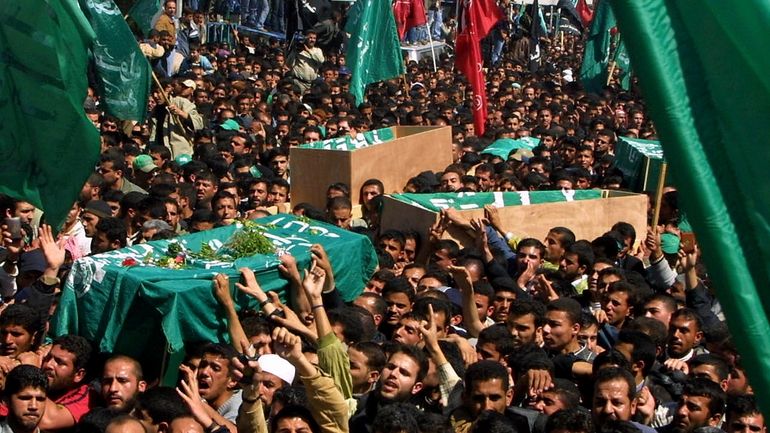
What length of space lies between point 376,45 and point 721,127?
42.8 feet

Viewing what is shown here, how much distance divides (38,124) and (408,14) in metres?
13.2

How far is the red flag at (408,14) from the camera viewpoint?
1912 centimetres

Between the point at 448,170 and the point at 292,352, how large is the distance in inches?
239

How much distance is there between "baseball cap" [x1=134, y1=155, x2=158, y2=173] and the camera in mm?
11992

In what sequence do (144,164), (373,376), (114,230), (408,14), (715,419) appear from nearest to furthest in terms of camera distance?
(715,419) < (373,376) < (114,230) < (144,164) < (408,14)

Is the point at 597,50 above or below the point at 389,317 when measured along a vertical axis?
above

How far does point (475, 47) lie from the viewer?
51.0 feet

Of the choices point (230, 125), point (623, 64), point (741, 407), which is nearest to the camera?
point (741, 407)

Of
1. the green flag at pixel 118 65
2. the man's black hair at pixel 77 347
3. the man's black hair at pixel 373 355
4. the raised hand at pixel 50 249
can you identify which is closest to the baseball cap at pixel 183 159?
the green flag at pixel 118 65

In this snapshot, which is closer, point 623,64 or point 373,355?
point 373,355

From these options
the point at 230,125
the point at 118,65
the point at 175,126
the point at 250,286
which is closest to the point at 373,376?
the point at 250,286

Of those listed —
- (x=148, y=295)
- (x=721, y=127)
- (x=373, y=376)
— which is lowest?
(x=373, y=376)

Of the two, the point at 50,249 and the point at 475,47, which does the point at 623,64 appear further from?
the point at 50,249

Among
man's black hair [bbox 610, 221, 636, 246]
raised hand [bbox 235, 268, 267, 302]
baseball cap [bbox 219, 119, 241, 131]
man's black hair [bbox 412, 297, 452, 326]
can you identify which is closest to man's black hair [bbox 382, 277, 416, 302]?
man's black hair [bbox 412, 297, 452, 326]
